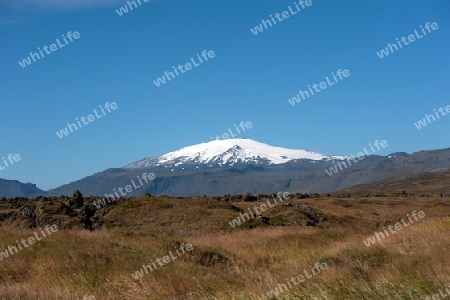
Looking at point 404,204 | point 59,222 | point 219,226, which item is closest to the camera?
point 59,222

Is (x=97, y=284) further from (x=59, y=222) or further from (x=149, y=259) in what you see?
(x=59, y=222)

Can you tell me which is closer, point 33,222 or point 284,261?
point 284,261

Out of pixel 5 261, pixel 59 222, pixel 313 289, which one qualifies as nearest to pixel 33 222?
pixel 59 222

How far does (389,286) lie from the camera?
7.54m

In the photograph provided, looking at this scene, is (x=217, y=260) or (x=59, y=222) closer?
(x=217, y=260)

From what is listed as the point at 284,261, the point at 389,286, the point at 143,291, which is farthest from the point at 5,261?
the point at 389,286

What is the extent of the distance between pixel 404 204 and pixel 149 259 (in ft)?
181

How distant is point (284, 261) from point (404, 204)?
5250 centimetres

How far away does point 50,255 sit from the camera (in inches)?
525

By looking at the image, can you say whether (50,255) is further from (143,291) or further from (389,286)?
(389,286)

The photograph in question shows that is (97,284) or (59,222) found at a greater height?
(59,222)

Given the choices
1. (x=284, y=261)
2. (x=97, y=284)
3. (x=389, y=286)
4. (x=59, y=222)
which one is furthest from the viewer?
(x=59, y=222)

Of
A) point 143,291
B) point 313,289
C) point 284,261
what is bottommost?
point 284,261

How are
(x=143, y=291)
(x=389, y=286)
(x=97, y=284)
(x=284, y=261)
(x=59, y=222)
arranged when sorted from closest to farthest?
(x=389, y=286) < (x=143, y=291) < (x=97, y=284) < (x=284, y=261) < (x=59, y=222)
